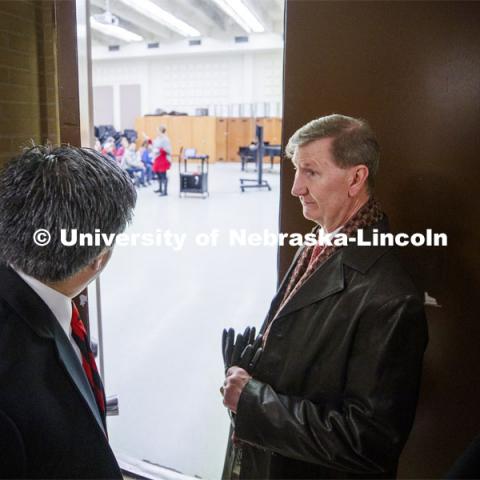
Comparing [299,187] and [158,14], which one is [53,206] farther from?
[158,14]

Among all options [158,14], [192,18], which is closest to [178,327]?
[158,14]

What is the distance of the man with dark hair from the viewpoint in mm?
753

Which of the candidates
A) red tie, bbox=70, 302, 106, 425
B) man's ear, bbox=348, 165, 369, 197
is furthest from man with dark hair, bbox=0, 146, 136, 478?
man's ear, bbox=348, 165, 369, 197

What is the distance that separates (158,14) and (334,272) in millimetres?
13484

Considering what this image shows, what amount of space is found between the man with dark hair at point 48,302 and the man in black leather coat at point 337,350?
0.46m

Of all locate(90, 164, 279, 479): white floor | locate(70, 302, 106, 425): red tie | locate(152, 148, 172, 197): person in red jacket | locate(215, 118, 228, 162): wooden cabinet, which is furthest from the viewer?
locate(215, 118, 228, 162): wooden cabinet

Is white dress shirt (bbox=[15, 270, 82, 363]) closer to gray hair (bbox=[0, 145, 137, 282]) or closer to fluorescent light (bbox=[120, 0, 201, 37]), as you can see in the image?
gray hair (bbox=[0, 145, 137, 282])

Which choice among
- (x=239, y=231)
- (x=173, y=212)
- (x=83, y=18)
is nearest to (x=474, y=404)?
(x=83, y=18)

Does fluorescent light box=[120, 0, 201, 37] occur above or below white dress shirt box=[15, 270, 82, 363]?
above

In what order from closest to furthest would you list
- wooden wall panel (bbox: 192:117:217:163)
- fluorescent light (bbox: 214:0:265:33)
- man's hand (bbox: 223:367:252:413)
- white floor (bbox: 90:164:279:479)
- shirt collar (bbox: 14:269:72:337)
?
shirt collar (bbox: 14:269:72:337) → man's hand (bbox: 223:367:252:413) → white floor (bbox: 90:164:279:479) → fluorescent light (bbox: 214:0:265:33) → wooden wall panel (bbox: 192:117:217:163)

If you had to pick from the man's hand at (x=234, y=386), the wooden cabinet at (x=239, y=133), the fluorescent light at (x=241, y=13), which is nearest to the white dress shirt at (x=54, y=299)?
the man's hand at (x=234, y=386)

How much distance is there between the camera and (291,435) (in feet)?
3.67

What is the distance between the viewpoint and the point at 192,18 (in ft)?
46.3

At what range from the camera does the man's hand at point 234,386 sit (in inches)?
47.4
